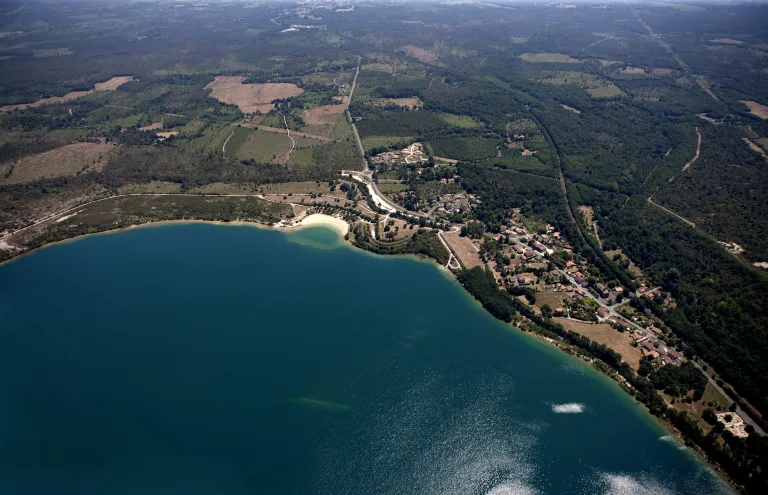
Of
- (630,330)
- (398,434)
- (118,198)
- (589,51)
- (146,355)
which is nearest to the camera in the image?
(398,434)

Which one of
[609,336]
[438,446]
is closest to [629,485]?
[438,446]

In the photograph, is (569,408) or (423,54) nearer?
(569,408)

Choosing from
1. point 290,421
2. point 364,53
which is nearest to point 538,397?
point 290,421

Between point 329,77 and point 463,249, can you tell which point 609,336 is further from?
point 329,77

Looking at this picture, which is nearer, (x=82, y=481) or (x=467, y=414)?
(x=82, y=481)

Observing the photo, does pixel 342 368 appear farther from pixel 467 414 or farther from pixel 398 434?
pixel 467 414

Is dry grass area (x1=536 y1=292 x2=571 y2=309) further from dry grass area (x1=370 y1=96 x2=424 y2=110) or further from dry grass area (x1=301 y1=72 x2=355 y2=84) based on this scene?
dry grass area (x1=301 y1=72 x2=355 y2=84)

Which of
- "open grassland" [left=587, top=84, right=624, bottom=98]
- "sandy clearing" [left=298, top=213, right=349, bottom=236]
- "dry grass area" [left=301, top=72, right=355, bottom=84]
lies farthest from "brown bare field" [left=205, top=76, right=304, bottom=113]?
"open grassland" [left=587, top=84, right=624, bottom=98]
